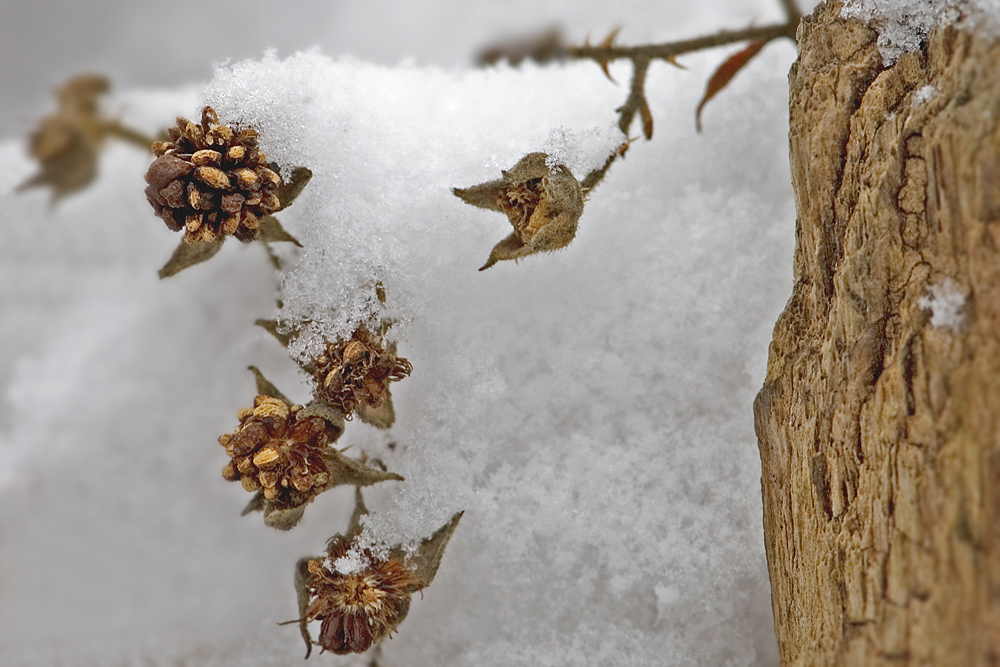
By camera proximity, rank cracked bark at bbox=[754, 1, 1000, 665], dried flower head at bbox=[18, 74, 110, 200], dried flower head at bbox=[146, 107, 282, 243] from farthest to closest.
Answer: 1. dried flower head at bbox=[18, 74, 110, 200]
2. dried flower head at bbox=[146, 107, 282, 243]
3. cracked bark at bbox=[754, 1, 1000, 665]

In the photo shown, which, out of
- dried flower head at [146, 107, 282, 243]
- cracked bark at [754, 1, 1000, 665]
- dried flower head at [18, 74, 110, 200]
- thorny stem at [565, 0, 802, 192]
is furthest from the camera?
dried flower head at [18, 74, 110, 200]

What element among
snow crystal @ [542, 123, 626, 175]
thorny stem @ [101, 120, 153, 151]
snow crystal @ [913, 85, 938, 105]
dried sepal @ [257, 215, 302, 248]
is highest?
Answer: thorny stem @ [101, 120, 153, 151]

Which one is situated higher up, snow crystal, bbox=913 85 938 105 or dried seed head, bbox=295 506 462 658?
snow crystal, bbox=913 85 938 105

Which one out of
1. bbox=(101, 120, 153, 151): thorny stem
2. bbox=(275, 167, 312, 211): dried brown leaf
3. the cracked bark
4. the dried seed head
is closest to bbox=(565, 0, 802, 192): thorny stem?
the cracked bark

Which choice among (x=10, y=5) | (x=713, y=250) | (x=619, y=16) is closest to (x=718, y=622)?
(x=713, y=250)

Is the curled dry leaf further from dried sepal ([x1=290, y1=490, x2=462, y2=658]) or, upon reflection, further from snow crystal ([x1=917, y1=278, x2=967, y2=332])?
snow crystal ([x1=917, y1=278, x2=967, y2=332])

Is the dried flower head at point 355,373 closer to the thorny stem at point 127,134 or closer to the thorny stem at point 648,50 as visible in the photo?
the thorny stem at point 648,50

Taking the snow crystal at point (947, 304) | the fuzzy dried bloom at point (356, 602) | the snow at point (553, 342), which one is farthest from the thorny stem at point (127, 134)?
the snow crystal at point (947, 304)

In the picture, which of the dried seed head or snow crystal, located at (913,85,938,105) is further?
the dried seed head
